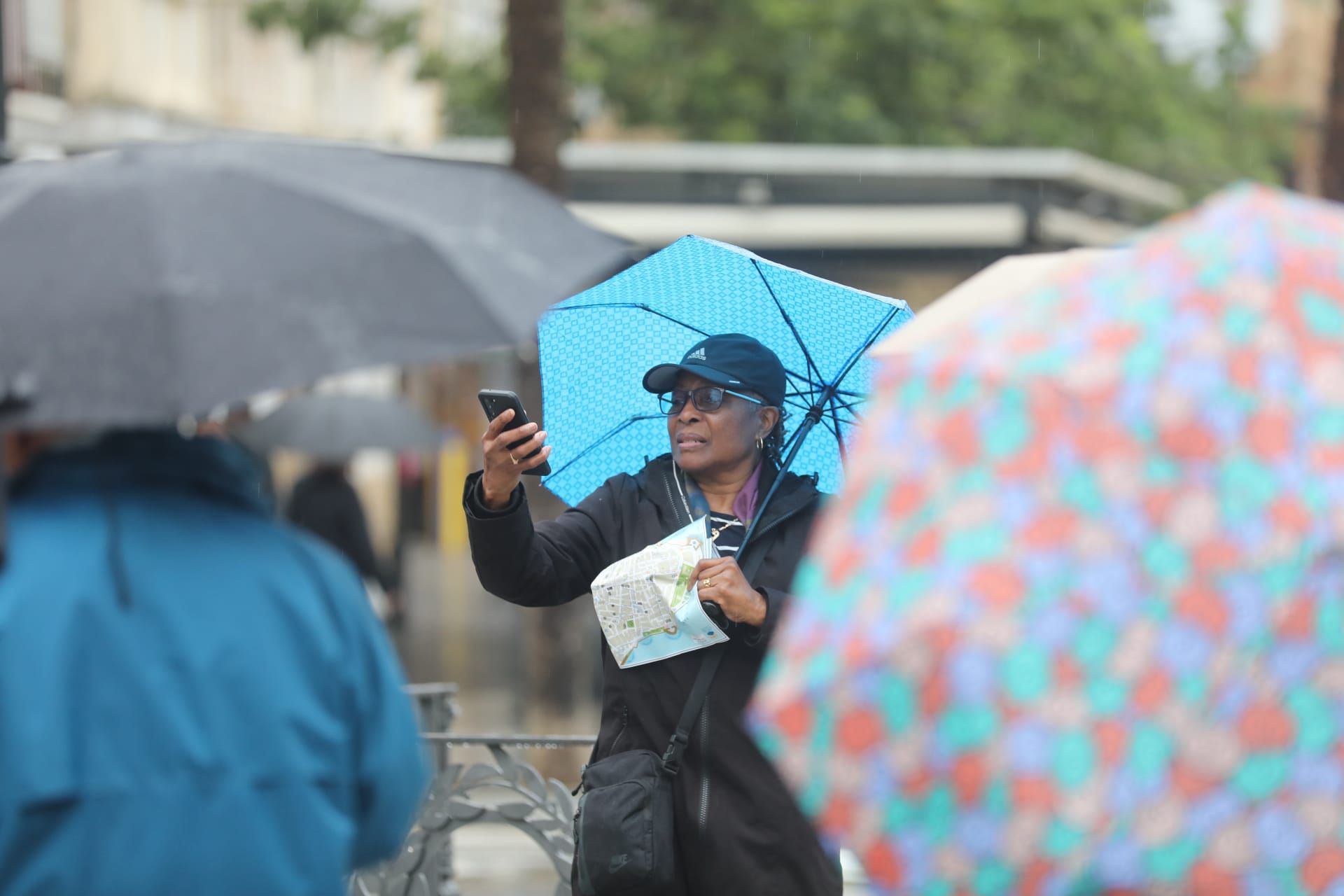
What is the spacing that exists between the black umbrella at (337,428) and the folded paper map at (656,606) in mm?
8154

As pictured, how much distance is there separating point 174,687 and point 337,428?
9.97m

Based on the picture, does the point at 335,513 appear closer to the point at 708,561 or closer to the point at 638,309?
the point at 638,309

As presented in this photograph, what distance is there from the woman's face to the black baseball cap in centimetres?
3

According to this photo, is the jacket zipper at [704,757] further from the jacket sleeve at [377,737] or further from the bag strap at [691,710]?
the jacket sleeve at [377,737]

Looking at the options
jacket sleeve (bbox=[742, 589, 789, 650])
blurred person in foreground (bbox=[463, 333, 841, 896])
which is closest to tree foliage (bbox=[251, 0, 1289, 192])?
blurred person in foreground (bbox=[463, 333, 841, 896])

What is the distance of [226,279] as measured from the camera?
98.7 inches

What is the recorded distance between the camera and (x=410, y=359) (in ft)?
8.16

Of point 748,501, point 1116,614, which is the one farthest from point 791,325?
point 1116,614

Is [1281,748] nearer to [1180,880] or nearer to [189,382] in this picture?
[1180,880]

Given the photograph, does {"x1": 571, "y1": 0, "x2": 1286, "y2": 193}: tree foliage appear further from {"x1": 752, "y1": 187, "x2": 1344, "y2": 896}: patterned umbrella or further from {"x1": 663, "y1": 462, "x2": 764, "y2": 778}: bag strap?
{"x1": 752, "y1": 187, "x2": 1344, "y2": 896}: patterned umbrella

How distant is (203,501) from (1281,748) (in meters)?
1.50

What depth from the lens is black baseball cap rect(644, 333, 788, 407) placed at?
429cm

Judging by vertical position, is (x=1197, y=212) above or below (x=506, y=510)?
above

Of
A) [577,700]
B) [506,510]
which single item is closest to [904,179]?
[577,700]
